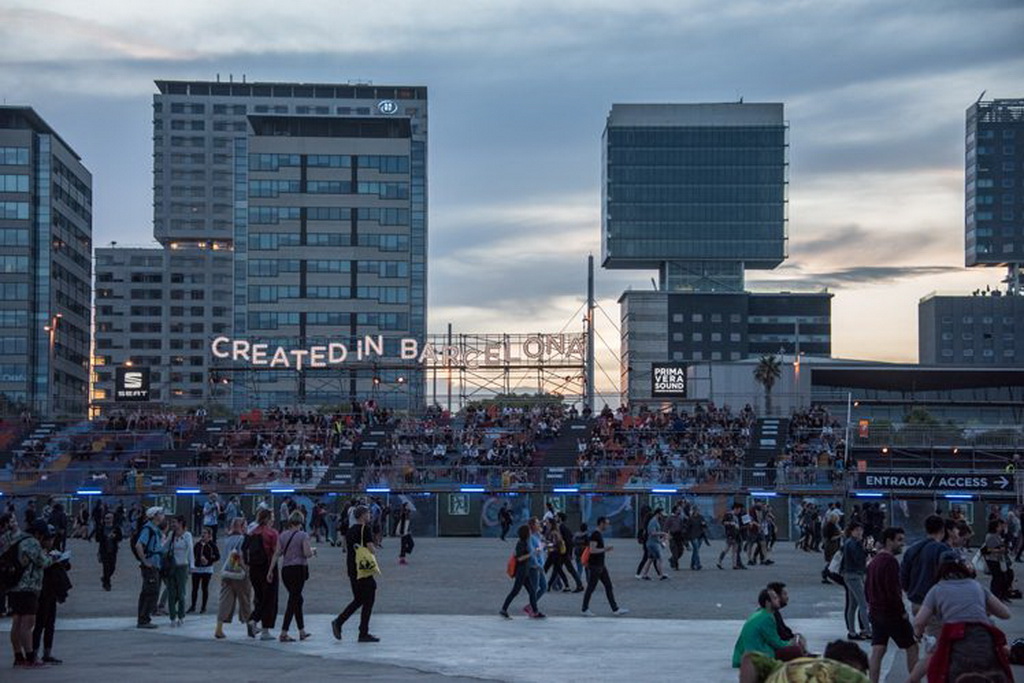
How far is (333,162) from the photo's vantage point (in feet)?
403

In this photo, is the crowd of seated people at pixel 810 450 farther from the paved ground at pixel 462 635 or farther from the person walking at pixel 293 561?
the person walking at pixel 293 561

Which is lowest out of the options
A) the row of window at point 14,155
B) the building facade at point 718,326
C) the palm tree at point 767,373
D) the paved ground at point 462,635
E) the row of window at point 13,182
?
the paved ground at point 462,635

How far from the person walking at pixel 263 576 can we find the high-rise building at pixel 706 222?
165876 millimetres

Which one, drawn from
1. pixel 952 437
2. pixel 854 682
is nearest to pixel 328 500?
pixel 952 437

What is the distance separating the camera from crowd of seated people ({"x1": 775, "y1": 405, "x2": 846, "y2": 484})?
164 ft

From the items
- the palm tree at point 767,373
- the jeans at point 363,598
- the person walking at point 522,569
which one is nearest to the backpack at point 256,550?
the jeans at point 363,598

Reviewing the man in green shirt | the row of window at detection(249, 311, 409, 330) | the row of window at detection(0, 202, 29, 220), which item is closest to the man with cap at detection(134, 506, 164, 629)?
the man in green shirt

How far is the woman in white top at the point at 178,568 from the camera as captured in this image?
72.7 feet

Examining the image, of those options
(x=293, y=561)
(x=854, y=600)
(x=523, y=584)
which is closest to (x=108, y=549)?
(x=523, y=584)

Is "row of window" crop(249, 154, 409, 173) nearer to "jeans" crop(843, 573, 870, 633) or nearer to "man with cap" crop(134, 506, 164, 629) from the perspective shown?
"man with cap" crop(134, 506, 164, 629)

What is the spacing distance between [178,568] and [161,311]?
170m

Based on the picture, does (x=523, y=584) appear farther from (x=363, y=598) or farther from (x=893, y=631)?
(x=893, y=631)

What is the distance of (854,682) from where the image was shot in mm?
6098

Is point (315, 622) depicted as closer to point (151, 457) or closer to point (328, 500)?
point (328, 500)
